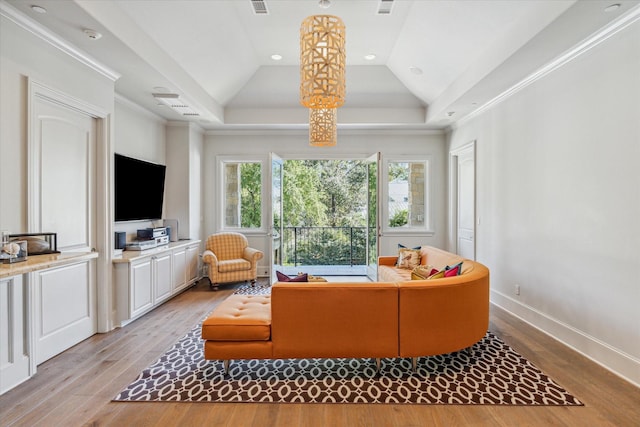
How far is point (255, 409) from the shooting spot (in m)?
2.30

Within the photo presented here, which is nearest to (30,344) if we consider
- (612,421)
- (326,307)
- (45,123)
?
(45,123)

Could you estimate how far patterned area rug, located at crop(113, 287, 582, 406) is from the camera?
7.90ft

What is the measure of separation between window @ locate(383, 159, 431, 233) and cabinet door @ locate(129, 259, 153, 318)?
4192 millimetres

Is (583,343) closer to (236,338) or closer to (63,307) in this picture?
(236,338)

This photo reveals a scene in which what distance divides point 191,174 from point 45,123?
2996 mm

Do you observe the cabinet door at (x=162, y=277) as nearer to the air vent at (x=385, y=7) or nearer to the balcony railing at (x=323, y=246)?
the balcony railing at (x=323, y=246)

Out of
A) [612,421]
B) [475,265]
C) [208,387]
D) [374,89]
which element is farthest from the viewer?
[374,89]

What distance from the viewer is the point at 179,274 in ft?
16.9

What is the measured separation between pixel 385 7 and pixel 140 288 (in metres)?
4.33

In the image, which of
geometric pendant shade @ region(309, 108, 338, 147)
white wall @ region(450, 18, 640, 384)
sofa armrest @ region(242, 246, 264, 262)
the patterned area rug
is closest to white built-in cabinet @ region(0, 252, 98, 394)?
the patterned area rug

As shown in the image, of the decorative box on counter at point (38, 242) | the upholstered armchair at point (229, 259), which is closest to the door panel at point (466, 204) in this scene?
the upholstered armchair at point (229, 259)

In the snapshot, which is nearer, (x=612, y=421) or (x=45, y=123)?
(x=612, y=421)

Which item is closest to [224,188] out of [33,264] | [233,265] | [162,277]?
[233,265]

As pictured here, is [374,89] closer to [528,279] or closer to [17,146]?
[528,279]
